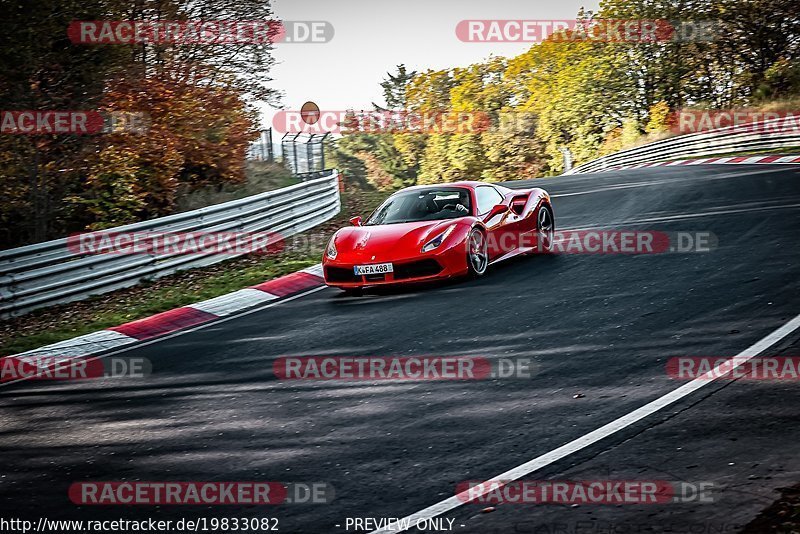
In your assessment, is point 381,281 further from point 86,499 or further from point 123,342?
point 86,499

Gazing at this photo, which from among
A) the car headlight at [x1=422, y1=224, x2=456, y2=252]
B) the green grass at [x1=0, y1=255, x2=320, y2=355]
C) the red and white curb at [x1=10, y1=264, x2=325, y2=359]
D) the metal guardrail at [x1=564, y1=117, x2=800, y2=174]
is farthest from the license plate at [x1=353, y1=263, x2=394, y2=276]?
the metal guardrail at [x1=564, y1=117, x2=800, y2=174]

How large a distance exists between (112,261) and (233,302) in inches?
101

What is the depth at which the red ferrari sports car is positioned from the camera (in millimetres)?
10453

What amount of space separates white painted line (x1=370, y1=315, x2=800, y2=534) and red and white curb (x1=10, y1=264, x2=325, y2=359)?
20.6 feet

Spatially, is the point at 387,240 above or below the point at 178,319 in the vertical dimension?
above

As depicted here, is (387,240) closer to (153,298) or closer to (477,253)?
(477,253)

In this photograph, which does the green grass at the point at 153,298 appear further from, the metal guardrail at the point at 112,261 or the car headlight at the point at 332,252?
the car headlight at the point at 332,252

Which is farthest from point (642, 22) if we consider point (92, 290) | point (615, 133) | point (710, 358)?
point (710, 358)

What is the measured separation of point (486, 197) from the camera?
11594 millimetres

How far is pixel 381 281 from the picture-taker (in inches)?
414

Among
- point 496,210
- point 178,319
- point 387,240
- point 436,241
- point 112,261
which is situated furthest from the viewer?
point 112,261

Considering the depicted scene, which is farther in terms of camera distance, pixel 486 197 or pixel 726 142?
pixel 726 142

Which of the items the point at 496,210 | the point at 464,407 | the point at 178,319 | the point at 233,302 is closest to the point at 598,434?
the point at 464,407

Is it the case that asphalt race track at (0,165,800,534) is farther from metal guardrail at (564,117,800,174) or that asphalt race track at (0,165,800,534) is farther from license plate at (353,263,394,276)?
metal guardrail at (564,117,800,174)
